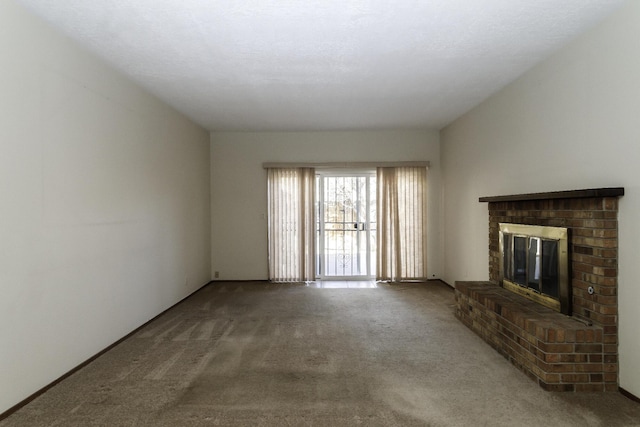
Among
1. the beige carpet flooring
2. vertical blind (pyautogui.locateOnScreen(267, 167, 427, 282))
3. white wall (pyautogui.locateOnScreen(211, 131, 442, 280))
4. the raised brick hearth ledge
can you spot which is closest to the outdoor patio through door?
vertical blind (pyautogui.locateOnScreen(267, 167, 427, 282))

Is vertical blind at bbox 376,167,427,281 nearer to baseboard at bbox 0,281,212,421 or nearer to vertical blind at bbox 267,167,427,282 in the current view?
vertical blind at bbox 267,167,427,282

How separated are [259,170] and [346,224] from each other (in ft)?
5.90

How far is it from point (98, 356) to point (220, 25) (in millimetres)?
2940

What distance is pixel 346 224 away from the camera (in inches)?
267

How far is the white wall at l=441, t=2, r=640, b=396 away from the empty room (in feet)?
0.06

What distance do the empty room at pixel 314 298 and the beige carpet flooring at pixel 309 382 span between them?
20 mm

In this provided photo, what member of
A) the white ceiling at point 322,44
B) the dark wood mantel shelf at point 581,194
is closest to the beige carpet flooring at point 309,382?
the dark wood mantel shelf at point 581,194

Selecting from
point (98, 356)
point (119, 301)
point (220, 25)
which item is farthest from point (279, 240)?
point (220, 25)

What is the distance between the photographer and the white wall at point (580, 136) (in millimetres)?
2555

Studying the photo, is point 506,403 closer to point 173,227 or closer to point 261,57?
point 261,57

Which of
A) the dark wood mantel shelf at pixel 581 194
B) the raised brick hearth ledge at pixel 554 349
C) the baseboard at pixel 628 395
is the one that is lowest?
the baseboard at pixel 628 395

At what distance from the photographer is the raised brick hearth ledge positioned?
271 centimetres

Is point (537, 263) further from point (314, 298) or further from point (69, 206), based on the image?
point (69, 206)

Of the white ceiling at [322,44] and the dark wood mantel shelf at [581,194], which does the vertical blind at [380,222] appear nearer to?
the white ceiling at [322,44]
